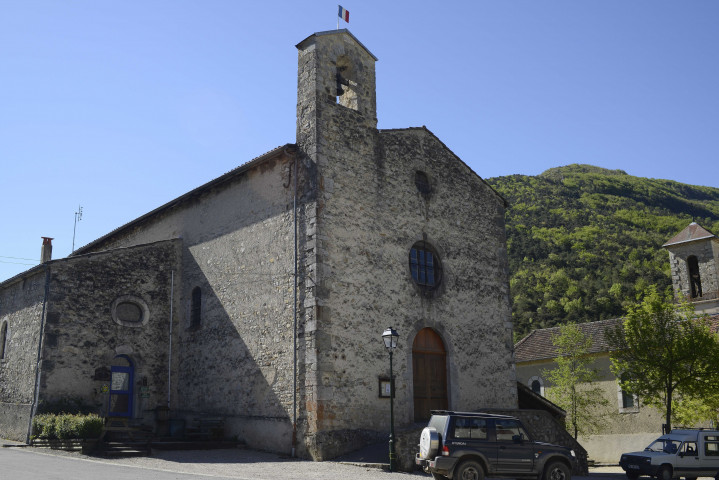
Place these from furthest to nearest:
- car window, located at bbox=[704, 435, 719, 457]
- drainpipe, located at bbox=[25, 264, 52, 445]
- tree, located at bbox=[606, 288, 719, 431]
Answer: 1. tree, located at bbox=[606, 288, 719, 431]
2. drainpipe, located at bbox=[25, 264, 52, 445]
3. car window, located at bbox=[704, 435, 719, 457]

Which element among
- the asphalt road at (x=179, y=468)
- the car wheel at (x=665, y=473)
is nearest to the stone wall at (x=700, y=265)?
the car wheel at (x=665, y=473)

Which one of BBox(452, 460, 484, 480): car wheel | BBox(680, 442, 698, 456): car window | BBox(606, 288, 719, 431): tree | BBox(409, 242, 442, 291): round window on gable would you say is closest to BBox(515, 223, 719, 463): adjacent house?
BBox(606, 288, 719, 431): tree

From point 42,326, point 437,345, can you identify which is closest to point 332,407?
point 437,345

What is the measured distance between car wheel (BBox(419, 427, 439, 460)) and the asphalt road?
0.90 meters

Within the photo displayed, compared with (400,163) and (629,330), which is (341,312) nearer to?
(400,163)

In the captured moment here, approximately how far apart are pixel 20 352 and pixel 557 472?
16.5 metres

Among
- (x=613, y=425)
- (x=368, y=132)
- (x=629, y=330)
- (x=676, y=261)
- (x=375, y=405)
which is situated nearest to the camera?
(x=375, y=405)

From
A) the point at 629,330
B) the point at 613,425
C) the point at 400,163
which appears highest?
the point at 400,163

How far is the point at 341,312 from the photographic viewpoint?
16.0m

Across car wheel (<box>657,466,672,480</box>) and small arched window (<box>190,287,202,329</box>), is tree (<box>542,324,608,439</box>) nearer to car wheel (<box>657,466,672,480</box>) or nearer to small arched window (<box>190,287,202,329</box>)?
car wheel (<box>657,466,672,480</box>)

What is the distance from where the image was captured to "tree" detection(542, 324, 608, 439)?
2736 centimetres

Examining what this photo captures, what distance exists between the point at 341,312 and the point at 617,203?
71818 millimetres

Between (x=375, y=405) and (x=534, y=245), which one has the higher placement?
(x=534, y=245)

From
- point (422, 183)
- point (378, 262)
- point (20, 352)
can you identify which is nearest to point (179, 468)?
point (378, 262)
